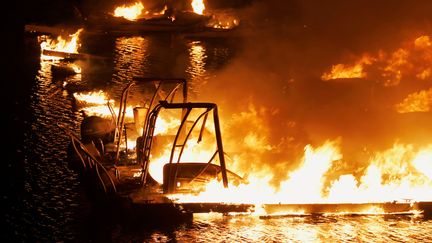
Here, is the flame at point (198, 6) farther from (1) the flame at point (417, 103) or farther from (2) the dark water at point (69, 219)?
(1) the flame at point (417, 103)

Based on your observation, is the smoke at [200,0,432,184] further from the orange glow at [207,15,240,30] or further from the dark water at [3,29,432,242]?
the dark water at [3,29,432,242]

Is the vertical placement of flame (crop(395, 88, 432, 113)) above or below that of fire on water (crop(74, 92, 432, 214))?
above

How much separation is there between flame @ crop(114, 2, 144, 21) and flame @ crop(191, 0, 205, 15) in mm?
3600

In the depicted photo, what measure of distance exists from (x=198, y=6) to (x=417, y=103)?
2411 cm

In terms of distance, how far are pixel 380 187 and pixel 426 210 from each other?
1.05 m

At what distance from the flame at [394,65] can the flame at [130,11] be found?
19812 millimetres

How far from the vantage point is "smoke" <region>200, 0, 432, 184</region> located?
1560 centimetres

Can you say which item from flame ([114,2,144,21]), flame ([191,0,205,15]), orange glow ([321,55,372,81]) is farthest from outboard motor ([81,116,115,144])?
flame ([191,0,205,15])

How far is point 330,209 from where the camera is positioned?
11492mm

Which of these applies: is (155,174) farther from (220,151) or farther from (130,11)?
(130,11)

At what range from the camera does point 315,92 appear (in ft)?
67.6

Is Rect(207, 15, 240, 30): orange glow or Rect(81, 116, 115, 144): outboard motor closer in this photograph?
Rect(81, 116, 115, 144): outboard motor

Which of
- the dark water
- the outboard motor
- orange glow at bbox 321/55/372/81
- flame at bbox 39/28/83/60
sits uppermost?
flame at bbox 39/28/83/60

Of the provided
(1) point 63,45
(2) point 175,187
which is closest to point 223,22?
(1) point 63,45
